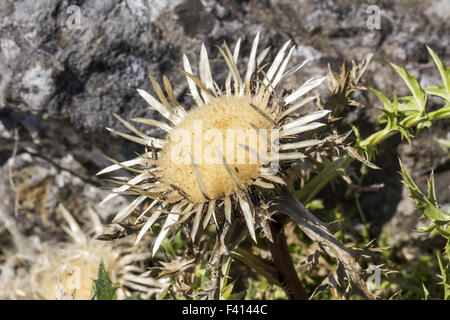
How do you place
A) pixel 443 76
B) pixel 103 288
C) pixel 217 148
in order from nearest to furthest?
pixel 217 148 < pixel 443 76 < pixel 103 288

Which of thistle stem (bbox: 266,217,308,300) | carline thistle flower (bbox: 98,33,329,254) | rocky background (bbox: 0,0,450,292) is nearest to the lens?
carline thistle flower (bbox: 98,33,329,254)

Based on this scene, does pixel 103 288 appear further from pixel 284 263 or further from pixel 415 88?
pixel 415 88

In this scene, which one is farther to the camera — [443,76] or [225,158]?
[443,76]

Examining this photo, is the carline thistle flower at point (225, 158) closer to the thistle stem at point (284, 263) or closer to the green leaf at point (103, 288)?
the thistle stem at point (284, 263)

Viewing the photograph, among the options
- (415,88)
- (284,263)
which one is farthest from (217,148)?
(415,88)

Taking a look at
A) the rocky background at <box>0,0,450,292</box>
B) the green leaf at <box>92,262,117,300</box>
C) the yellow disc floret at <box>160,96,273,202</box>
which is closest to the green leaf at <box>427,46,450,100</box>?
the rocky background at <box>0,0,450,292</box>

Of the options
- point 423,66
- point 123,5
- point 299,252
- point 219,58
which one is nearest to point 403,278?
point 299,252

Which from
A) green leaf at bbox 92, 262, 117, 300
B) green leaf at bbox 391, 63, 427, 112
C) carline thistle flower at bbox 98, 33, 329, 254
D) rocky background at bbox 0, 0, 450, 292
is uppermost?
rocky background at bbox 0, 0, 450, 292

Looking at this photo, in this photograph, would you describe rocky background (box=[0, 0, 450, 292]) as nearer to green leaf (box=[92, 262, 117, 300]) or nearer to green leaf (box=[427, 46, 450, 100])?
green leaf (box=[427, 46, 450, 100])

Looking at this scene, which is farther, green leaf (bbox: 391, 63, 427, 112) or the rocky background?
the rocky background
